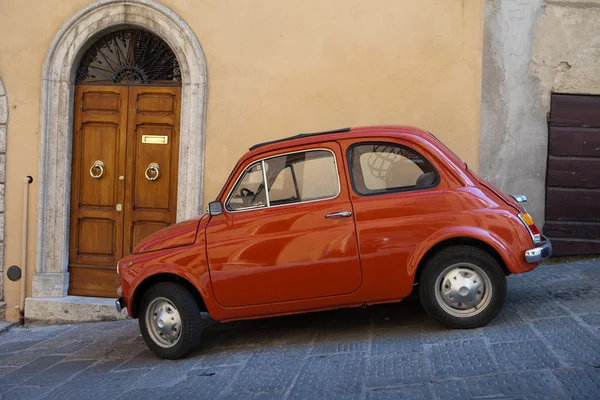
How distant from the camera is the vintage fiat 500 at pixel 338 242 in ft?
19.9

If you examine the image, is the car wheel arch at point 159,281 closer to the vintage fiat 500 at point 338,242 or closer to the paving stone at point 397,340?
the vintage fiat 500 at point 338,242

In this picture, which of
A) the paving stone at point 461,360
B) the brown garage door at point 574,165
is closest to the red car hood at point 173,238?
the paving stone at point 461,360

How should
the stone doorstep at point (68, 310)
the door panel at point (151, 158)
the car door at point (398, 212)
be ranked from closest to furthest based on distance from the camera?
the car door at point (398, 212), the stone doorstep at point (68, 310), the door panel at point (151, 158)

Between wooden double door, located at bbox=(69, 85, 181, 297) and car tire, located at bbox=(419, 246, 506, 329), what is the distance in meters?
4.52

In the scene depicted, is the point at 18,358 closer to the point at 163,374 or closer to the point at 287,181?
the point at 163,374

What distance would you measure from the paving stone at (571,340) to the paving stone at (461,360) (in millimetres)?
484

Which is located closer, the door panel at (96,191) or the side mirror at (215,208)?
the side mirror at (215,208)

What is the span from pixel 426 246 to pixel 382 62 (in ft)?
12.5

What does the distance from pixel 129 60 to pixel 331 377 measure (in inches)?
235

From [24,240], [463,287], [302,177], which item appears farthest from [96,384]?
[24,240]

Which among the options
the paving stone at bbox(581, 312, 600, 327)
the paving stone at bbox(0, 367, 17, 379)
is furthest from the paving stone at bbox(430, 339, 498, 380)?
the paving stone at bbox(0, 367, 17, 379)

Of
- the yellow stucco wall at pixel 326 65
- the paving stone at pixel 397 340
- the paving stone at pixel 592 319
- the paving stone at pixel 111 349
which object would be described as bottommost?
the paving stone at pixel 111 349

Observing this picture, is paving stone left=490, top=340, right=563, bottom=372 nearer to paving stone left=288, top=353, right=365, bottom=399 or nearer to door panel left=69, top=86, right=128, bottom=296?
paving stone left=288, top=353, right=365, bottom=399

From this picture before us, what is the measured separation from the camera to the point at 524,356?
Answer: 5293 millimetres
